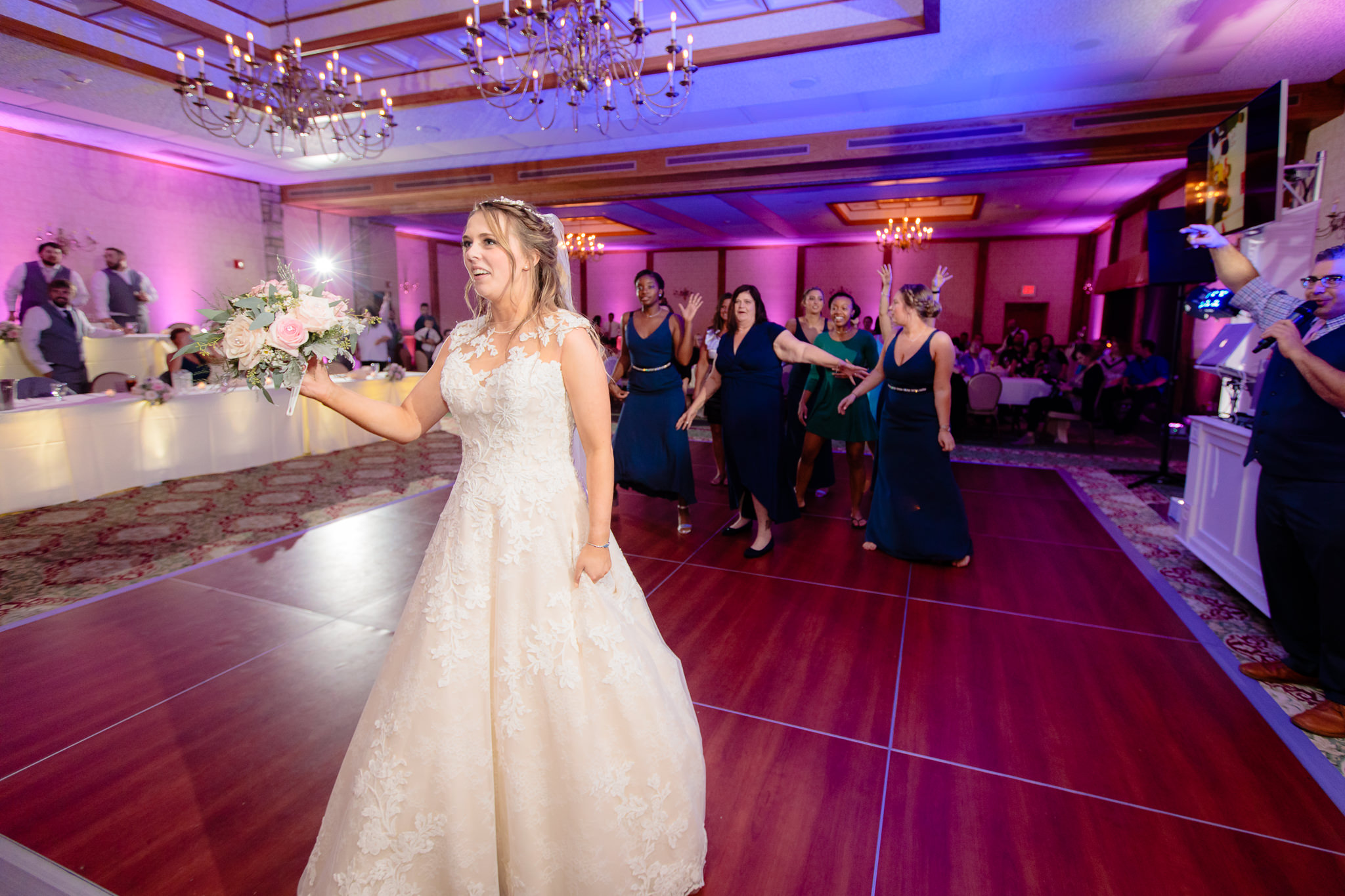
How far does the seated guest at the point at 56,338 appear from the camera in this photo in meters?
5.89

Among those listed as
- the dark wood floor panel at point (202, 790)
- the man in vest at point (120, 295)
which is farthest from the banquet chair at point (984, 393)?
the man in vest at point (120, 295)

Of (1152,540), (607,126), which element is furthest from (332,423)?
(1152,540)

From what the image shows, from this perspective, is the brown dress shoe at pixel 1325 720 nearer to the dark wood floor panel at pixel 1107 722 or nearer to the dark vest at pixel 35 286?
the dark wood floor panel at pixel 1107 722

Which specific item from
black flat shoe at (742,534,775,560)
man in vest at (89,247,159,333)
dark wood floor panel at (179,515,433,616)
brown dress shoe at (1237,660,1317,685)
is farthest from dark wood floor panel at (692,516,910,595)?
man in vest at (89,247,159,333)

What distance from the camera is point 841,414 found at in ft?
15.2

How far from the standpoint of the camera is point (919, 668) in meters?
2.69

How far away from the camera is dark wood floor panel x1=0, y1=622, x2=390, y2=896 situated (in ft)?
5.60

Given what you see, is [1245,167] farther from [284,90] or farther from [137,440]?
[137,440]

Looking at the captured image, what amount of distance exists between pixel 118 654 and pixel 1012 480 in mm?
6382

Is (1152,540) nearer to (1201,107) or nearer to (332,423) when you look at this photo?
(1201,107)

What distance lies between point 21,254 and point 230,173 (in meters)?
3.25

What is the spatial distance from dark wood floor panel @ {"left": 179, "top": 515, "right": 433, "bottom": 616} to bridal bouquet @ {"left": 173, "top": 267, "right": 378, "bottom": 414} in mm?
2059

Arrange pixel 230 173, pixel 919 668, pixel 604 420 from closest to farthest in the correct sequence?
pixel 604 420, pixel 919 668, pixel 230 173

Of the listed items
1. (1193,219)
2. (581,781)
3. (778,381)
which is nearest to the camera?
(581,781)
